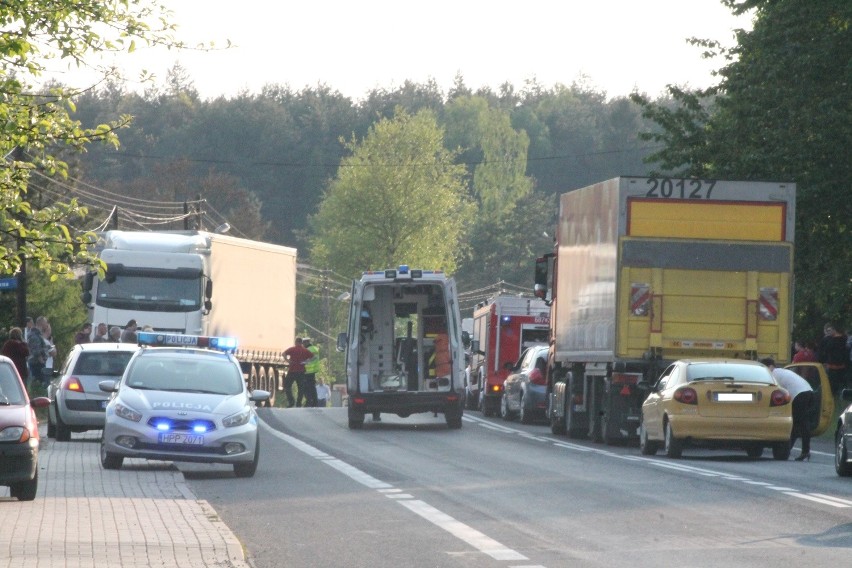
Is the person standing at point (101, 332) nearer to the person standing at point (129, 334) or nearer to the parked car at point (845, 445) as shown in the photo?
the person standing at point (129, 334)

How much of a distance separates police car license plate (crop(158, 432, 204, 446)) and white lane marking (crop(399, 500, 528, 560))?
3.84 metres

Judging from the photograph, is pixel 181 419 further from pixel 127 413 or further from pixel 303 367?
pixel 303 367

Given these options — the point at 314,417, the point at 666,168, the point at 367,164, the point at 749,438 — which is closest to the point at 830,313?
the point at 666,168

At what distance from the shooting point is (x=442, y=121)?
14062cm

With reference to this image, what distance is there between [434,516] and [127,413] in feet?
19.0

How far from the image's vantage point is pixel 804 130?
39062 mm

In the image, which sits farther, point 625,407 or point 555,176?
point 555,176

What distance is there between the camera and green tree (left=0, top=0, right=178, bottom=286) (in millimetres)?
16969

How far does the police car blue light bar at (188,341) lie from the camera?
885 inches

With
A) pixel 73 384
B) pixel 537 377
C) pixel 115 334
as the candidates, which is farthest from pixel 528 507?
pixel 115 334

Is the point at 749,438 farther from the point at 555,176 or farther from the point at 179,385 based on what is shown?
the point at 555,176

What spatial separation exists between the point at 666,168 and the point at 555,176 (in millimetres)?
102862

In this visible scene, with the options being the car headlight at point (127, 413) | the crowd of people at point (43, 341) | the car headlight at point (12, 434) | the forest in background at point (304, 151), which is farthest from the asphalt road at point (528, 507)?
the forest in background at point (304, 151)

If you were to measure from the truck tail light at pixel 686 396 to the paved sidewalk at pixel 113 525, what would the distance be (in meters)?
7.26
